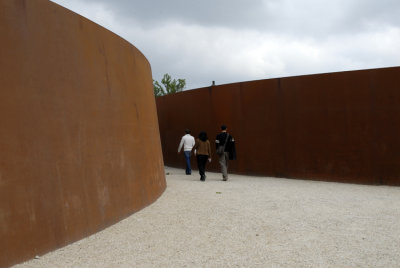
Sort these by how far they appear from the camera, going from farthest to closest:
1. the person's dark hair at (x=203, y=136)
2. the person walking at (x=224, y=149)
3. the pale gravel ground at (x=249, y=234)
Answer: the person's dark hair at (x=203, y=136) → the person walking at (x=224, y=149) → the pale gravel ground at (x=249, y=234)

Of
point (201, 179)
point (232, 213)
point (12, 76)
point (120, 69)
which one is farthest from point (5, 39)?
point (201, 179)

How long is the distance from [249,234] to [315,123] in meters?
6.35

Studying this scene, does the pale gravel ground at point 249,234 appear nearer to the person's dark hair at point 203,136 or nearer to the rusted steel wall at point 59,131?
the rusted steel wall at point 59,131

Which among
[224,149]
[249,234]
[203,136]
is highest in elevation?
[203,136]

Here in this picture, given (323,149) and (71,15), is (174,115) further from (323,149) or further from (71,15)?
(71,15)

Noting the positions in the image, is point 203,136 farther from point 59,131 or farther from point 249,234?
point 59,131

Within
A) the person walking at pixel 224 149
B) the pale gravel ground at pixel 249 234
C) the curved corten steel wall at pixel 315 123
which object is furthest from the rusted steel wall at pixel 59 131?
the curved corten steel wall at pixel 315 123

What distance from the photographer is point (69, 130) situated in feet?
16.9

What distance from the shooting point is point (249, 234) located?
18.4 feet

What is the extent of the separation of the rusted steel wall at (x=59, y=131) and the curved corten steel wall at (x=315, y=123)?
19.0 ft

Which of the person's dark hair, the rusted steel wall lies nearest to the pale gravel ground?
the rusted steel wall

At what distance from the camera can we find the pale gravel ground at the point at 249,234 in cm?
454

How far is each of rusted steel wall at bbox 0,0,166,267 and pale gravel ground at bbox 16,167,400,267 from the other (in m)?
→ 0.30

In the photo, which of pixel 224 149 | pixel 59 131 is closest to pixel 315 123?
pixel 224 149
